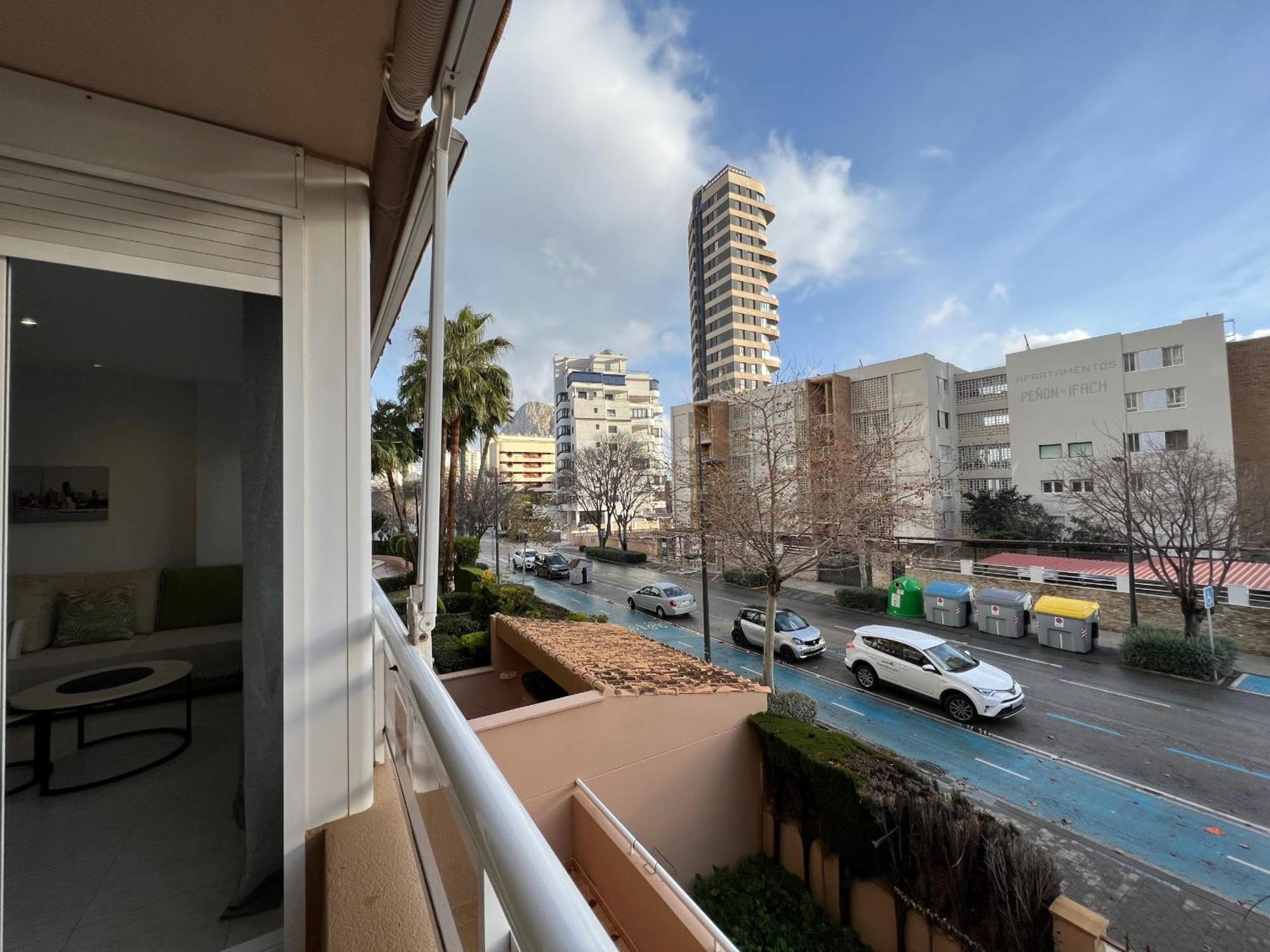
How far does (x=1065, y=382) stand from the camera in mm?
19328

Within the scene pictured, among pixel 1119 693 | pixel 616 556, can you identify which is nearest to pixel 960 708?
pixel 1119 693

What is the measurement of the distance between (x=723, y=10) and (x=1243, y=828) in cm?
1694

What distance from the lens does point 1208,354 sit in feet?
54.0

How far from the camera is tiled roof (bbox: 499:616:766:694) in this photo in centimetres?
502

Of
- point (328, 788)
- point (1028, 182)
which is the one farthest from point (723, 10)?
point (328, 788)

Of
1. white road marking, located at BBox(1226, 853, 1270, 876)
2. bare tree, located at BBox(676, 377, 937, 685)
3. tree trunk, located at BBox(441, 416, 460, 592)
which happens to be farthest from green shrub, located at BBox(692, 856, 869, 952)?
tree trunk, located at BBox(441, 416, 460, 592)

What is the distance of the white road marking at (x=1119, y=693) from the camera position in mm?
7731

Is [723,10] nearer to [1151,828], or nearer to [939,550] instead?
[939,550]

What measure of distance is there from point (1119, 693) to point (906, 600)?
4.59 metres

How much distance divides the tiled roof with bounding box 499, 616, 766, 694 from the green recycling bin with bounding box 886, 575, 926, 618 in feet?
27.0

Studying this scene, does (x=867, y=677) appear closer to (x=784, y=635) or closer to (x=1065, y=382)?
(x=784, y=635)

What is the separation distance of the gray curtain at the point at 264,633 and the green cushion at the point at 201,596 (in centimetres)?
285

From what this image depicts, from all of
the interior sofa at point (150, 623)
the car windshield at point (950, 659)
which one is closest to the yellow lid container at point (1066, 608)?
the car windshield at point (950, 659)

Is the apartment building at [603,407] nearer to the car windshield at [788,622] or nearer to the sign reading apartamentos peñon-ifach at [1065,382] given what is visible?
the sign reading apartamentos peñon-ifach at [1065,382]
